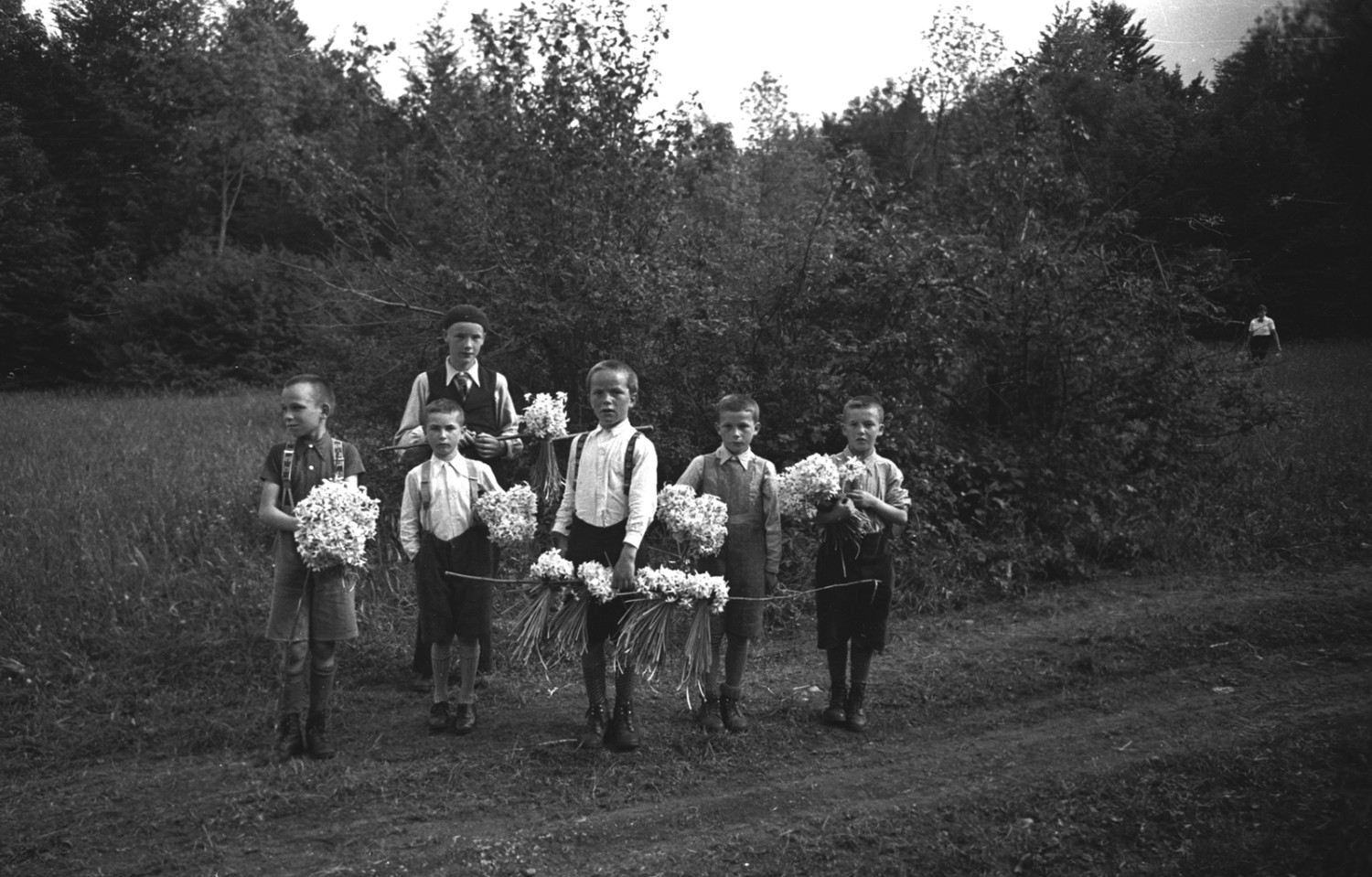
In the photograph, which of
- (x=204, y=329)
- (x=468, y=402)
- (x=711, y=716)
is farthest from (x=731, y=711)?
(x=204, y=329)

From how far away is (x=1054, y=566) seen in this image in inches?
376

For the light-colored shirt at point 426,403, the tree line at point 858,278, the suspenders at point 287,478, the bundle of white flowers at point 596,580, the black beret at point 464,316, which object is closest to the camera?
the bundle of white flowers at point 596,580

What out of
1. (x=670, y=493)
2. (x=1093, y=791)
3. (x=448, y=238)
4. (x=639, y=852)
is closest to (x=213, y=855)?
(x=639, y=852)

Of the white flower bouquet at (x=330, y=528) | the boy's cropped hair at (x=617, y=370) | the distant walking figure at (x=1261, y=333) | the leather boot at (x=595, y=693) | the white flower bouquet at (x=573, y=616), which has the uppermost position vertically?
the distant walking figure at (x=1261, y=333)

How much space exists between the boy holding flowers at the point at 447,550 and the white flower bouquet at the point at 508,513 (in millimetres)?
144

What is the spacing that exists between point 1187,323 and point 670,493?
8.18 m

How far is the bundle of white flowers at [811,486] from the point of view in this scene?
18.0 ft

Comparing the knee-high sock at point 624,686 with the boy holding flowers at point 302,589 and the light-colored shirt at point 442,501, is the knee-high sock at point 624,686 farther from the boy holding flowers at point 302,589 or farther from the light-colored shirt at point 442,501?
the boy holding flowers at point 302,589

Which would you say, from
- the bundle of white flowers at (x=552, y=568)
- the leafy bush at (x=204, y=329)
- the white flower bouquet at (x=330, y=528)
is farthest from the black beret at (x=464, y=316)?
the leafy bush at (x=204, y=329)

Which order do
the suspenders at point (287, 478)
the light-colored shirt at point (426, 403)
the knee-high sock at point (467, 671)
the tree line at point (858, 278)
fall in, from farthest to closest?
1. the tree line at point (858, 278)
2. the light-colored shirt at point (426, 403)
3. the knee-high sock at point (467, 671)
4. the suspenders at point (287, 478)

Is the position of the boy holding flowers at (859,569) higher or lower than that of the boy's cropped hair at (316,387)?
lower

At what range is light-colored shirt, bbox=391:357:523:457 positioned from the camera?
6176 millimetres

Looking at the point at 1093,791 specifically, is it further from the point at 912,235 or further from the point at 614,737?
the point at 912,235

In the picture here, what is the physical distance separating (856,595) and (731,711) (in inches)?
40.7
